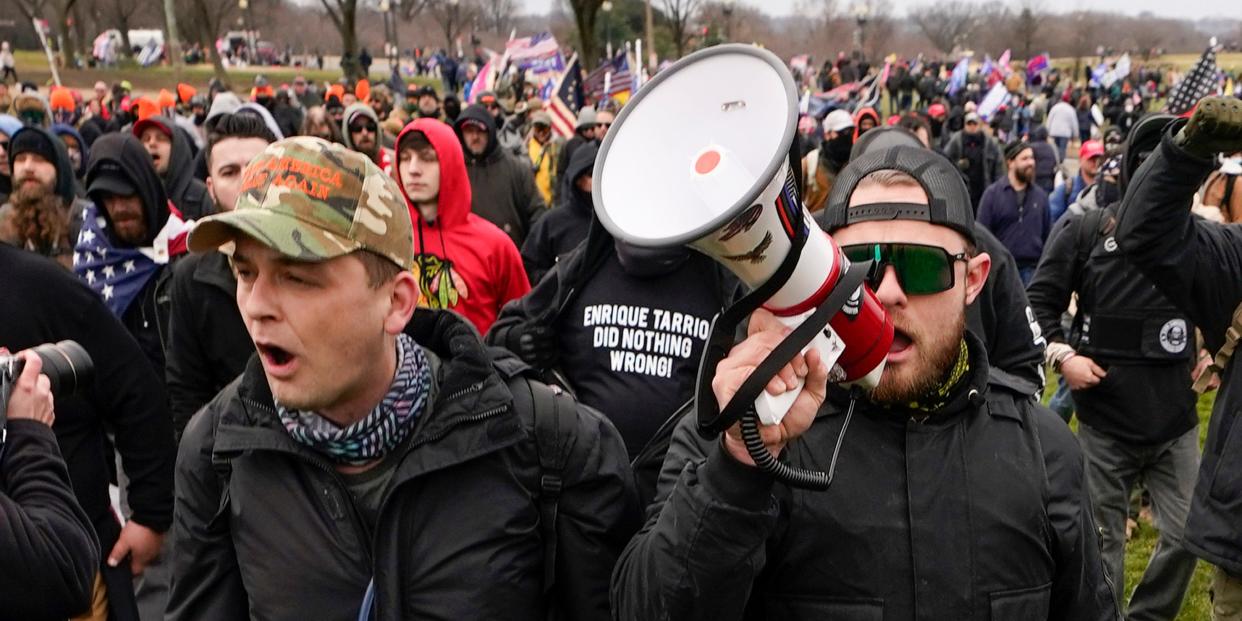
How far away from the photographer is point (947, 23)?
6938 cm

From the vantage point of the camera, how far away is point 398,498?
1.97 m

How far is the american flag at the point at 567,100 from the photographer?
528 inches

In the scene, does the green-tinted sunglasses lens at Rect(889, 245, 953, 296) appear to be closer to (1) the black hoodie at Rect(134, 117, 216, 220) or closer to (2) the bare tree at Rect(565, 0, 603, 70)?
(1) the black hoodie at Rect(134, 117, 216, 220)

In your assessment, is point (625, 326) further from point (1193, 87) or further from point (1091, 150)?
point (1091, 150)

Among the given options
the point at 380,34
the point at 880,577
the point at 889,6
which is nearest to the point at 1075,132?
the point at 880,577

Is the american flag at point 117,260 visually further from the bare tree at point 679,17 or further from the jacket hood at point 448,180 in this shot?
the bare tree at point 679,17

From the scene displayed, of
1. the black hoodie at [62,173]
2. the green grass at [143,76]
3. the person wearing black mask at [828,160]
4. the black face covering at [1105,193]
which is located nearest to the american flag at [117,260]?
the black hoodie at [62,173]

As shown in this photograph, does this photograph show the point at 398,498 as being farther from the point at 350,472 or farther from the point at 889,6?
the point at 889,6

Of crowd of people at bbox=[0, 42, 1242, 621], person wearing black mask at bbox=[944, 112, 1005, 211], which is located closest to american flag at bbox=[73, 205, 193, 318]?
crowd of people at bbox=[0, 42, 1242, 621]

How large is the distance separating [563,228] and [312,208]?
3612 mm

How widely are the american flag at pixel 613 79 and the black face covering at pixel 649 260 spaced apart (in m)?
12.5

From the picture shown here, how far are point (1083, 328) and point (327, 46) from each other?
76189 millimetres

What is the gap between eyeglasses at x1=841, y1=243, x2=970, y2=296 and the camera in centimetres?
193

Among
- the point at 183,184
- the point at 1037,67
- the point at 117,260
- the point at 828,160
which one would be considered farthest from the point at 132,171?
the point at 1037,67
